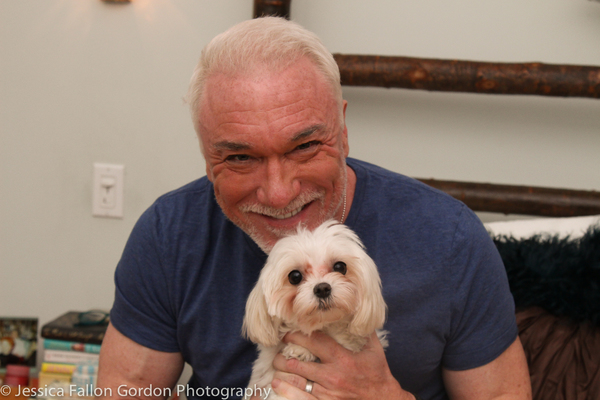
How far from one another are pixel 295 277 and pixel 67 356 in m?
1.47

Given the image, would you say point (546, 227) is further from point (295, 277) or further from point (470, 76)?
point (295, 277)

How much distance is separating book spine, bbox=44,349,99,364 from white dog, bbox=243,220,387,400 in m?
1.24

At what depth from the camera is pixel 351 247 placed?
47.9 inches

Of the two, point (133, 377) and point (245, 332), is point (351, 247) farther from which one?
point (133, 377)

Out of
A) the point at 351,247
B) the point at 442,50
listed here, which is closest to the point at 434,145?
the point at 442,50

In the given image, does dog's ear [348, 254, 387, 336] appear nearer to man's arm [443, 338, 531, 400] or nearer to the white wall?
man's arm [443, 338, 531, 400]

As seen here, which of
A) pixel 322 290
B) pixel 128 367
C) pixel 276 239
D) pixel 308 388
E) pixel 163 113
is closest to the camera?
pixel 322 290

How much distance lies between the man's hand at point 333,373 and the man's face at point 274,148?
0.29 metres

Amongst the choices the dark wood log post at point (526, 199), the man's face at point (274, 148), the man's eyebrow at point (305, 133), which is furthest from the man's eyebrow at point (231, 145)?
the dark wood log post at point (526, 199)

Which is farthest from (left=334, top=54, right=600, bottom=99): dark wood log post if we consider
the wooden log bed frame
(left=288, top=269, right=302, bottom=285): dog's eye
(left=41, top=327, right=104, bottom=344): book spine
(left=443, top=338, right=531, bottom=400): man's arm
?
(left=41, top=327, right=104, bottom=344): book spine

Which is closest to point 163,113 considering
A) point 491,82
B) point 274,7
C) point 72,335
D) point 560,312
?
point 274,7

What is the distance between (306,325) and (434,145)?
1.33m

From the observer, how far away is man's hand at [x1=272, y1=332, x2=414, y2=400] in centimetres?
123

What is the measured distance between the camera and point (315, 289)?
3.70 feet
